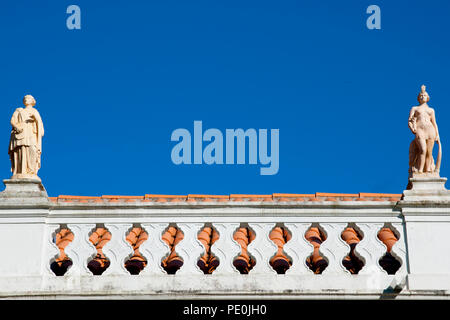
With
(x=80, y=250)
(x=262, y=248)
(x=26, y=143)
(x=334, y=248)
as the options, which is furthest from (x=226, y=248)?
(x=26, y=143)

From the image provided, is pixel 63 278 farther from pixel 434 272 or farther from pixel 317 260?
pixel 434 272

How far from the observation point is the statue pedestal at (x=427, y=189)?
34.0 feet

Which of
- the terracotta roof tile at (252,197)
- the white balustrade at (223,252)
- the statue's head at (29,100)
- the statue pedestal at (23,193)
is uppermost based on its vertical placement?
the statue's head at (29,100)

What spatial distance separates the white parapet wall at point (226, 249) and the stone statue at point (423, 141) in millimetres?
575

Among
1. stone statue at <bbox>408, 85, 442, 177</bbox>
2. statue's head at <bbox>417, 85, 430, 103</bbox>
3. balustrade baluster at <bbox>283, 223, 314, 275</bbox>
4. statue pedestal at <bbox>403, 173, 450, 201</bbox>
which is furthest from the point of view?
statue's head at <bbox>417, 85, 430, 103</bbox>

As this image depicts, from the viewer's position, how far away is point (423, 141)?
10609 millimetres

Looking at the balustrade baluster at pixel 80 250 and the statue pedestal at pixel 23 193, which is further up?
the statue pedestal at pixel 23 193

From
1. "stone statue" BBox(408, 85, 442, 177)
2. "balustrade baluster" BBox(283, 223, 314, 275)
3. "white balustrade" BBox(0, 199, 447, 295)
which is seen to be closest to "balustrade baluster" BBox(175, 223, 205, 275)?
"white balustrade" BBox(0, 199, 447, 295)

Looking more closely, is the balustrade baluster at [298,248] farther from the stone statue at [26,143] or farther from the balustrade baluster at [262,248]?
the stone statue at [26,143]

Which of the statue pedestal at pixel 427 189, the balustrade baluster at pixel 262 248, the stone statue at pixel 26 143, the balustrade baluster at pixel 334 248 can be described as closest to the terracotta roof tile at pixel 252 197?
the stone statue at pixel 26 143

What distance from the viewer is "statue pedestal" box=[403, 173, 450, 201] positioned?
10.4 m

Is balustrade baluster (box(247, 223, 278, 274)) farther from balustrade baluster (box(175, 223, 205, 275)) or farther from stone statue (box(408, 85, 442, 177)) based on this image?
stone statue (box(408, 85, 442, 177))

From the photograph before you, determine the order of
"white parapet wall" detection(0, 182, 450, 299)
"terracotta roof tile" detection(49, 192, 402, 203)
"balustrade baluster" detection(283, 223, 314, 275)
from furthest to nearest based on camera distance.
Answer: "terracotta roof tile" detection(49, 192, 402, 203) → "balustrade baluster" detection(283, 223, 314, 275) → "white parapet wall" detection(0, 182, 450, 299)

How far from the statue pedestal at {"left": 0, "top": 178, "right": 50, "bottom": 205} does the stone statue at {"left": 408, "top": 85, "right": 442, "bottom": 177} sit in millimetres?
5318
